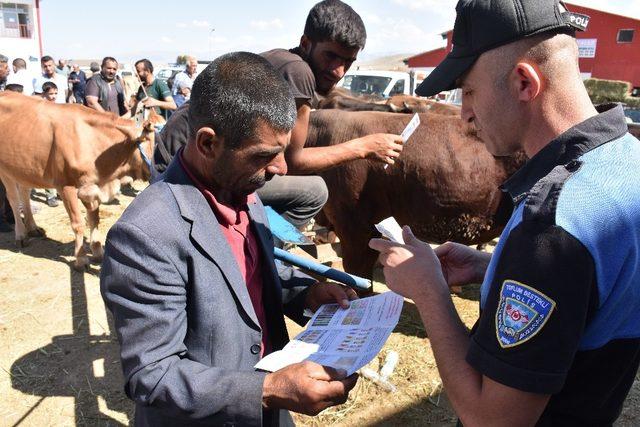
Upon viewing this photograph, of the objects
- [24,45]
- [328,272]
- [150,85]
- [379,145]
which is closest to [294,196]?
[379,145]

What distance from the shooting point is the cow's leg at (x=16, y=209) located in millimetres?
6107

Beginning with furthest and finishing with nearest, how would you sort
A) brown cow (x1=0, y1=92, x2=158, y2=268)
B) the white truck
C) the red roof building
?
the red roof building
the white truck
brown cow (x1=0, y1=92, x2=158, y2=268)

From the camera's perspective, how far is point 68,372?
370 centimetres

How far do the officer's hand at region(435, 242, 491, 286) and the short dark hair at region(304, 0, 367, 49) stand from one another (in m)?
1.56

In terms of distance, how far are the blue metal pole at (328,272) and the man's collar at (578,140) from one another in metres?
0.98

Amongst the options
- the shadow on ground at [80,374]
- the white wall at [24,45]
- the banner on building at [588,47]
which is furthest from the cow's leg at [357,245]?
the banner on building at [588,47]

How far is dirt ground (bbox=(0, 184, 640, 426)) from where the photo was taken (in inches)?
129

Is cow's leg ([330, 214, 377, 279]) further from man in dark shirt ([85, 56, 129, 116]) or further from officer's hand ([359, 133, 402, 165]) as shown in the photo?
man in dark shirt ([85, 56, 129, 116])

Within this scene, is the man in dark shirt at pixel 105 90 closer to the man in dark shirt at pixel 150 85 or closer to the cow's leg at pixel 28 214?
the man in dark shirt at pixel 150 85

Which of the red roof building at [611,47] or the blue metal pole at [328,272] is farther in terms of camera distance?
the red roof building at [611,47]

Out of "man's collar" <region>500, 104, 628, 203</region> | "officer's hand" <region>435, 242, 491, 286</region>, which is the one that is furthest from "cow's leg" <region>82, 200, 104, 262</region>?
"man's collar" <region>500, 104, 628, 203</region>

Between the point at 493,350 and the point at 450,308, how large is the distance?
0.72ft

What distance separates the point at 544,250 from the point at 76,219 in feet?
18.6

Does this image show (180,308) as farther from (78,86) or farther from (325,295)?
(78,86)
